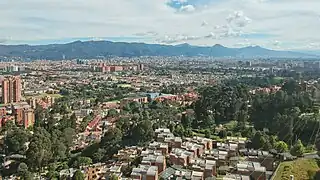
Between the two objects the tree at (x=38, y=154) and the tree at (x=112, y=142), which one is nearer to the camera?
the tree at (x=38, y=154)

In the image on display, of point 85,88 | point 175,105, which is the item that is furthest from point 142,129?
point 85,88

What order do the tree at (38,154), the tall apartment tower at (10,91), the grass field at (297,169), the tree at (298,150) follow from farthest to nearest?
the tall apartment tower at (10,91) < the tree at (38,154) < the tree at (298,150) < the grass field at (297,169)

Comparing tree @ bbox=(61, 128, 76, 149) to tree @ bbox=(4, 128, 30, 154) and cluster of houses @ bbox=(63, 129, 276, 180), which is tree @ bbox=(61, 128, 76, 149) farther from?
cluster of houses @ bbox=(63, 129, 276, 180)

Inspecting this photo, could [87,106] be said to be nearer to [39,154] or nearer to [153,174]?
[39,154]

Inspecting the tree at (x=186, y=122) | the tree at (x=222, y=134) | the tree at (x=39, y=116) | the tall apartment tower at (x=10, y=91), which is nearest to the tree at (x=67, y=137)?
the tree at (x=39, y=116)

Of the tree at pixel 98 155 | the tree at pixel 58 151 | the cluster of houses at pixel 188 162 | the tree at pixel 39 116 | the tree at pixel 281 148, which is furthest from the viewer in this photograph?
the tree at pixel 39 116

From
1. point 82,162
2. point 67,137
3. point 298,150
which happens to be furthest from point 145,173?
point 67,137

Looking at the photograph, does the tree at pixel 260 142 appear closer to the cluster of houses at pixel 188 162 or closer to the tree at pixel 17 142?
the cluster of houses at pixel 188 162

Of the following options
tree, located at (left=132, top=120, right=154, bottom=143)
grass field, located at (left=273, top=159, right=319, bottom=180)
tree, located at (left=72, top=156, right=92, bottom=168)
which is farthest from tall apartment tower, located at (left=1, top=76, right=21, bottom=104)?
grass field, located at (left=273, top=159, right=319, bottom=180)
